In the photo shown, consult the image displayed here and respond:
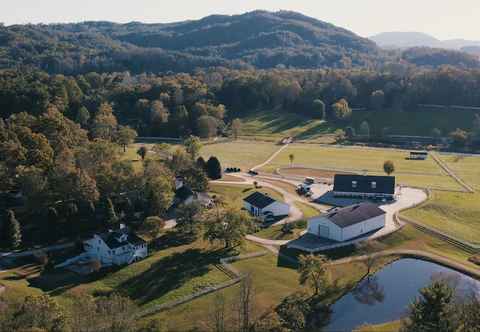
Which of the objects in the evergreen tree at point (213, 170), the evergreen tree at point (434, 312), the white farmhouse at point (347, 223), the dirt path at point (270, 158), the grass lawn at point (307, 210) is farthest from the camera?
the dirt path at point (270, 158)

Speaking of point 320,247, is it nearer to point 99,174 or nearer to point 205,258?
point 205,258

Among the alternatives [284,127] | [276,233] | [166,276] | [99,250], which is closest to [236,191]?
[276,233]

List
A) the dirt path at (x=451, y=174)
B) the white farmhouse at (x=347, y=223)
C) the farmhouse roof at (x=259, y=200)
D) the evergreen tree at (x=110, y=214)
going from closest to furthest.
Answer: the white farmhouse at (x=347, y=223), the evergreen tree at (x=110, y=214), the farmhouse roof at (x=259, y=200), the dirt path at (x=451, y=174)

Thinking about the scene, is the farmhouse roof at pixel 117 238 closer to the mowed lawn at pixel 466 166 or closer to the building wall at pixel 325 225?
the building wall at pixel 325 225

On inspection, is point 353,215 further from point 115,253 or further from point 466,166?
point 466,166

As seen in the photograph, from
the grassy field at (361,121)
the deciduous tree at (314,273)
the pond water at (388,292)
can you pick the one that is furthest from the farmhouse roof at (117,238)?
the grassy field at (361,121)

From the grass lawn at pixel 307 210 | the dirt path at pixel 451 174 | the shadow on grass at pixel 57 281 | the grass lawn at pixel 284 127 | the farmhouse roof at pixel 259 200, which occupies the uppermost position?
the grass lawn at pixel 284 127
